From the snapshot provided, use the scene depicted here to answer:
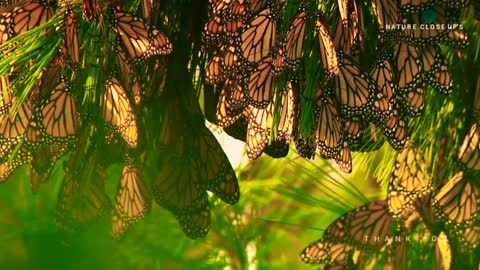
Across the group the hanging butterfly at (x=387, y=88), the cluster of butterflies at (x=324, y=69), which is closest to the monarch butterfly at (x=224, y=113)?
the cluster of butterflies at (x=324, y=69)

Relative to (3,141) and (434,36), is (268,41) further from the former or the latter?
(3,141)

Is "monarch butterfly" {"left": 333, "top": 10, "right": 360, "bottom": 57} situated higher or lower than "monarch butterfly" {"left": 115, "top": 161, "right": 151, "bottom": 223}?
higher

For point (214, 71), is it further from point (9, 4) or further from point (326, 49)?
point (9, 4)

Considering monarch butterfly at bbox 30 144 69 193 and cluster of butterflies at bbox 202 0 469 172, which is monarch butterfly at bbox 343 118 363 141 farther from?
monarch butterfly at bbox 30 144 69 193

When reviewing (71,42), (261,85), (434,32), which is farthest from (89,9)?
(434,32)

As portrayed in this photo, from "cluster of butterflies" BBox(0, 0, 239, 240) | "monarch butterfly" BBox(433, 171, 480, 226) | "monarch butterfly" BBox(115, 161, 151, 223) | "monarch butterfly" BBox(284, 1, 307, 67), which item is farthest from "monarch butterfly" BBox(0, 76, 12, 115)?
"monarch butterfly" BBox(433, 171, 480, 226)

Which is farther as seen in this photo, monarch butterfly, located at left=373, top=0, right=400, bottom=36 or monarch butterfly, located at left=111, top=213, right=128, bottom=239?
monarch butterfly, located at left=111, top=213, right=128, bottom=239

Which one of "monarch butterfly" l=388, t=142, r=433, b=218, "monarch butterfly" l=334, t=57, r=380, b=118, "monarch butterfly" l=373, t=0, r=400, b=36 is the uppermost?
"monarch butterfly" l=373, t=0, r=400, b=36

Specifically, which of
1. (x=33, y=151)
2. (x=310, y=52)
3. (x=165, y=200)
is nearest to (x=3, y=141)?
(x=33, y=151)
